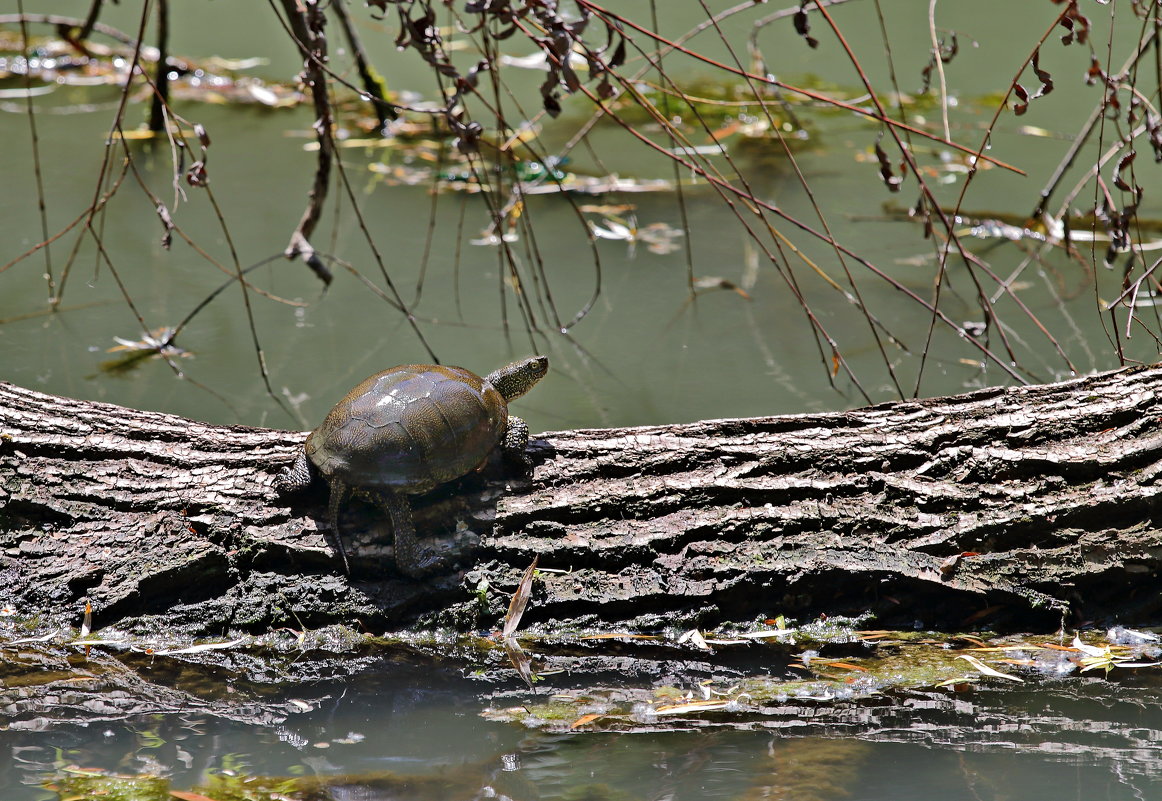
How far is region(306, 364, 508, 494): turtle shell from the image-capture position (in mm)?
2527

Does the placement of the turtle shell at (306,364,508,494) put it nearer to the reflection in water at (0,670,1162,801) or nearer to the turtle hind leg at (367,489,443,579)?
the turtle hind leg at (367,489,443,579)

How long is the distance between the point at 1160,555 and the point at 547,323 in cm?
277

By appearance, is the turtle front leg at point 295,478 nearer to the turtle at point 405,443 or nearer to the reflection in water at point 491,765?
the turtle at point 405,443

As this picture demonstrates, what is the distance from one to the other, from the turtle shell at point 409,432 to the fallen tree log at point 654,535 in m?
0.12

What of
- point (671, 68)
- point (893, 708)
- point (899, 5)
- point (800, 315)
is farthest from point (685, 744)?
point (899, 5)

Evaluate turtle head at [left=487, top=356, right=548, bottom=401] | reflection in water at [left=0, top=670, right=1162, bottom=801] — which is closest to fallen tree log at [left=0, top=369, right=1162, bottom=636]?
reflection in water at [left=0, top=670, right=1162, bottom=801]

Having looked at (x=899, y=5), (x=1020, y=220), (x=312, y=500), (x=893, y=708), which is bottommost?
(x=893, y=708)

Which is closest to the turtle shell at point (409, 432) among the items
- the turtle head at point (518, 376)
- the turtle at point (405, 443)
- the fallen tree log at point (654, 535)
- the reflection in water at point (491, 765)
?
the turtle at point (405, 443)

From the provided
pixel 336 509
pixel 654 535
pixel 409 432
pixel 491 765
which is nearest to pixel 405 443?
pixel 409 432

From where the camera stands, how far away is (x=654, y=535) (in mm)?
2568

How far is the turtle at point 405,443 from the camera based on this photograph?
2.52 m

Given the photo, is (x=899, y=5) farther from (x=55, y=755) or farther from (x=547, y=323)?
(x=55, y=755)

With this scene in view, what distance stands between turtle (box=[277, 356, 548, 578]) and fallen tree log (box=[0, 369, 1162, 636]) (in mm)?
76

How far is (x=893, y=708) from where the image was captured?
2275mm
